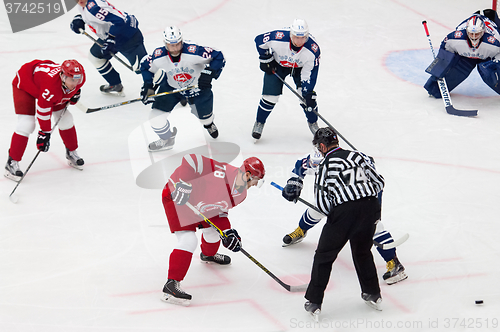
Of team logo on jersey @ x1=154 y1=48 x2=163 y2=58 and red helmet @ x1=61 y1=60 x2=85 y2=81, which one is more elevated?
red helmet @ x1=61 y1=60 x2=85 y2=81

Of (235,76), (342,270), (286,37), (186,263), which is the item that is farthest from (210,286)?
(235,76)

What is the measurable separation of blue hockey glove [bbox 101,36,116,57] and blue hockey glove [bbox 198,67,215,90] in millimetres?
1339

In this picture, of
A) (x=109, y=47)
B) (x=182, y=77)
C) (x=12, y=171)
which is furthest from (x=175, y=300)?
(x=109, y=47)

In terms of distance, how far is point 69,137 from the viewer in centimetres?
441

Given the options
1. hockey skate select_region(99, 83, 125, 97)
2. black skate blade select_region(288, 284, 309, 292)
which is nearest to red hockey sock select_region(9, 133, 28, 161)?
hockey skate select_region(99, 83, 125, 97)

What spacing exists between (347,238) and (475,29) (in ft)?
12.3

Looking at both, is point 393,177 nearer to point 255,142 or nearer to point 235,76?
point 255,142

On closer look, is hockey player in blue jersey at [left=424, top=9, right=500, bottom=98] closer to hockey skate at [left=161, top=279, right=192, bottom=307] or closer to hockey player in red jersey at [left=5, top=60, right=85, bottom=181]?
hockey player in red jersey at [left=5, top=60, right=85, bottom=181]

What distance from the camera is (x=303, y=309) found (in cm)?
305

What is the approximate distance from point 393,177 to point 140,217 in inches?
84.6

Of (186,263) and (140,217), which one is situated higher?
(186,263)

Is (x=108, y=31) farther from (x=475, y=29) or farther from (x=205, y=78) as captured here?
(x=475, y=29)

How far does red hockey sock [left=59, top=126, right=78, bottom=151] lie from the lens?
439 cm

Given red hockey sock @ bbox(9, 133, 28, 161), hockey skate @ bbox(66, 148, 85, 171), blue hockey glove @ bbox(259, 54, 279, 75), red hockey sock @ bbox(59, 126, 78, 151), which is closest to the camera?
red hockey sock @ bbox(9, 133, 28, 161)
